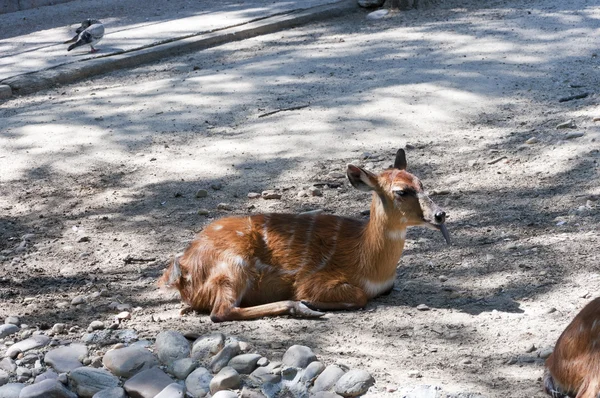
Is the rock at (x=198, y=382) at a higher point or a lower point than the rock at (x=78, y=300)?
lower

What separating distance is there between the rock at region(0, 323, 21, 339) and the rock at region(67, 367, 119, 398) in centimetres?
66

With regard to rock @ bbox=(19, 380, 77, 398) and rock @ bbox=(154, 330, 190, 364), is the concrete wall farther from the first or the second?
rock @ bbox=(19, 380, 77, 398)

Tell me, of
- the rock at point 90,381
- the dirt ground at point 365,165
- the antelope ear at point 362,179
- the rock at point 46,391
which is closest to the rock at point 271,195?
the dirt ground at point 365,165

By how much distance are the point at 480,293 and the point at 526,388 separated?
117 centimetres

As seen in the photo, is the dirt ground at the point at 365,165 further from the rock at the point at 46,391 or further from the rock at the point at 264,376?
the rock at the point at 46,391

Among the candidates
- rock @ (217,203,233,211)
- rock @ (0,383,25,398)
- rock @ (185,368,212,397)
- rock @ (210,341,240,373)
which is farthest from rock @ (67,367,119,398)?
rock @ (217,203,233,211)

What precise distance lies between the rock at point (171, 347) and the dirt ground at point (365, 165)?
324 mm

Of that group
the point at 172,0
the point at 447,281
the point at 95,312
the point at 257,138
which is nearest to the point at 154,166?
the point at 257,138

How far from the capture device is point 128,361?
14.0ft

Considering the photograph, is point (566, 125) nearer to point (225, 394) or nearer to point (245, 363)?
point (245, 363)

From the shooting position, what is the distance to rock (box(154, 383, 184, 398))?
398 cm

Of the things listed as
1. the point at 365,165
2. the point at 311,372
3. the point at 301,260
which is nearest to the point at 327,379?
the point at 311,372

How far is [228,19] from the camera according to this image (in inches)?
486

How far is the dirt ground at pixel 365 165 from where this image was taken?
15.2 ft
